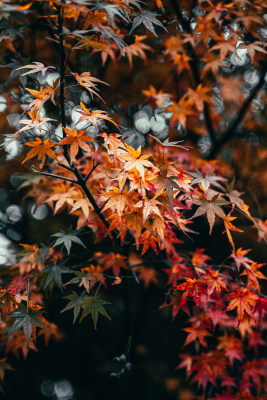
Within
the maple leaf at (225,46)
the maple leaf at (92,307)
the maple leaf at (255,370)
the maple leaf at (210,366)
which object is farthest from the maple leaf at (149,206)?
the maple leaf at (255,370)

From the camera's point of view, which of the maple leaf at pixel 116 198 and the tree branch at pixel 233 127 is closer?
the maple leaf at pixel 116 198

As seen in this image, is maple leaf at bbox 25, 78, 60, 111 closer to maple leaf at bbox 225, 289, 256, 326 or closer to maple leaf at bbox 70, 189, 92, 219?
maple leaf at bbox 70, 189, 92, 219

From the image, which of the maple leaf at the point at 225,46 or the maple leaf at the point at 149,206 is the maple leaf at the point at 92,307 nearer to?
the maple leaf at the point at 149,206

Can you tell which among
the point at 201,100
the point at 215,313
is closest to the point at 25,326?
the point at 215,313

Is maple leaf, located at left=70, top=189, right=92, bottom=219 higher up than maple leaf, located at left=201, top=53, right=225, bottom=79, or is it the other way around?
maple leaf, located at left=201, top=53, right=225, bottom=79

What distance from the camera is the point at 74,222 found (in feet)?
10.1

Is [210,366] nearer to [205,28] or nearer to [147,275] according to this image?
[147,275]

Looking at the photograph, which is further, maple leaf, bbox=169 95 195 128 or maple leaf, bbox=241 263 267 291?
maple leaf, bbox=169 95 195 128

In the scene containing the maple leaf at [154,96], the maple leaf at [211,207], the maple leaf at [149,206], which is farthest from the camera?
the maple leaf at [154,96]

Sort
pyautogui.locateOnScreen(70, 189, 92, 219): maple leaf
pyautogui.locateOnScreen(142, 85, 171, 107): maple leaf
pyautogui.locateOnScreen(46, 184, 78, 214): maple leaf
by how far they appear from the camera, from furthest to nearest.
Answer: pyautogui.locateOnScreen(142, 85, 171, 107): maple leaf, pyautogui.locateOnScreen(46, 184, 78, 214): maple leaf, pyautogui.locateOnScreen(70, 189, 92, 219): maple leaf

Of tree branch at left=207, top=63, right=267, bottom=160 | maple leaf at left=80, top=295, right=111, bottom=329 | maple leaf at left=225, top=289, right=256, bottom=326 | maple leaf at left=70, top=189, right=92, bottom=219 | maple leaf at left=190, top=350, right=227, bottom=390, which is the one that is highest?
tree branch at left=207, top=63, right=267, bottom=160

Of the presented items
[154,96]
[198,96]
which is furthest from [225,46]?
[154,96]

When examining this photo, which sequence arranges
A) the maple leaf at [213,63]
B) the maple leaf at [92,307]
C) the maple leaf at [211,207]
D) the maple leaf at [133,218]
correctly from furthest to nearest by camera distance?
the maple leaf at [213,63] < the maple leaf at [92,307] < the maple leaf at [211,207] < the maple leaf at [133,218]

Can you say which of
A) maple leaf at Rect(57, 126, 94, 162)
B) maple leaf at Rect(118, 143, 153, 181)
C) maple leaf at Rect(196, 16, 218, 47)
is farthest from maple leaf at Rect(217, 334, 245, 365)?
maple leaf at Rect(196, 16, 218, 47)
